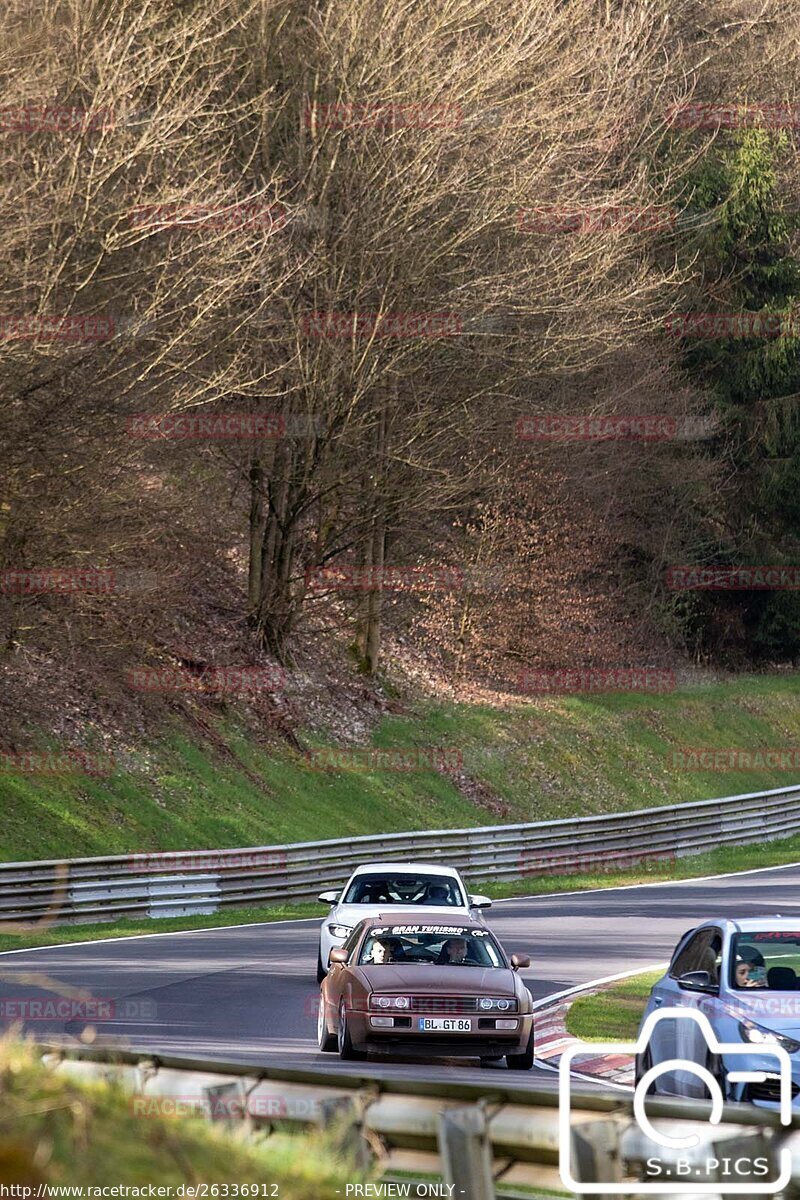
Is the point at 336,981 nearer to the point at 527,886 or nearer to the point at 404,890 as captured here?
the point at 404,890

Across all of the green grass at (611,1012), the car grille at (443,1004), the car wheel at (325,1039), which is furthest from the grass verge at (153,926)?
the car grille at (443,1004)

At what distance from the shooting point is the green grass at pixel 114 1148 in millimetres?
3379

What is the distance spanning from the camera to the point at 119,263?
28031 mm

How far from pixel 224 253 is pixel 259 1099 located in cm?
2512

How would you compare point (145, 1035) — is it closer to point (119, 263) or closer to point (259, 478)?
point (119, 263)

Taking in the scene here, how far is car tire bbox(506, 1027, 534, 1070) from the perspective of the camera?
1375 centimetres

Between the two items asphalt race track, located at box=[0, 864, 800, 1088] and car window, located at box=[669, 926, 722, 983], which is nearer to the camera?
car window, located at box=[669, 926, 722, 983]

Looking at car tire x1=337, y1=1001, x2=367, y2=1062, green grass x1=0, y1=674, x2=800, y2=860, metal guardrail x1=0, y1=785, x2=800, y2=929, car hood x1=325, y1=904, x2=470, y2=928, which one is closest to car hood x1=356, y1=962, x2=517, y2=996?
car tire x1=337, y1=1001, x2=367, y2=1062

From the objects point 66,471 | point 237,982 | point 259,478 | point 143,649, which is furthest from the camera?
point 259,478

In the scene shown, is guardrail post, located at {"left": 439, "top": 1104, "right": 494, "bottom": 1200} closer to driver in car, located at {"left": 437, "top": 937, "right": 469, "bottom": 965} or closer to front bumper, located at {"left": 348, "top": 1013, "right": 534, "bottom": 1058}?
front bumper, located at {"left": 348, "top": 1013, "right": 534, "bottom": 1058}

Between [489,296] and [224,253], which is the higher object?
[489,296]

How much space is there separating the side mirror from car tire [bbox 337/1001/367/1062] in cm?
309

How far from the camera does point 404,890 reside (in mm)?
18609

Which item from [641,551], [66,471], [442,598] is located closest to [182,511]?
[66,471]
